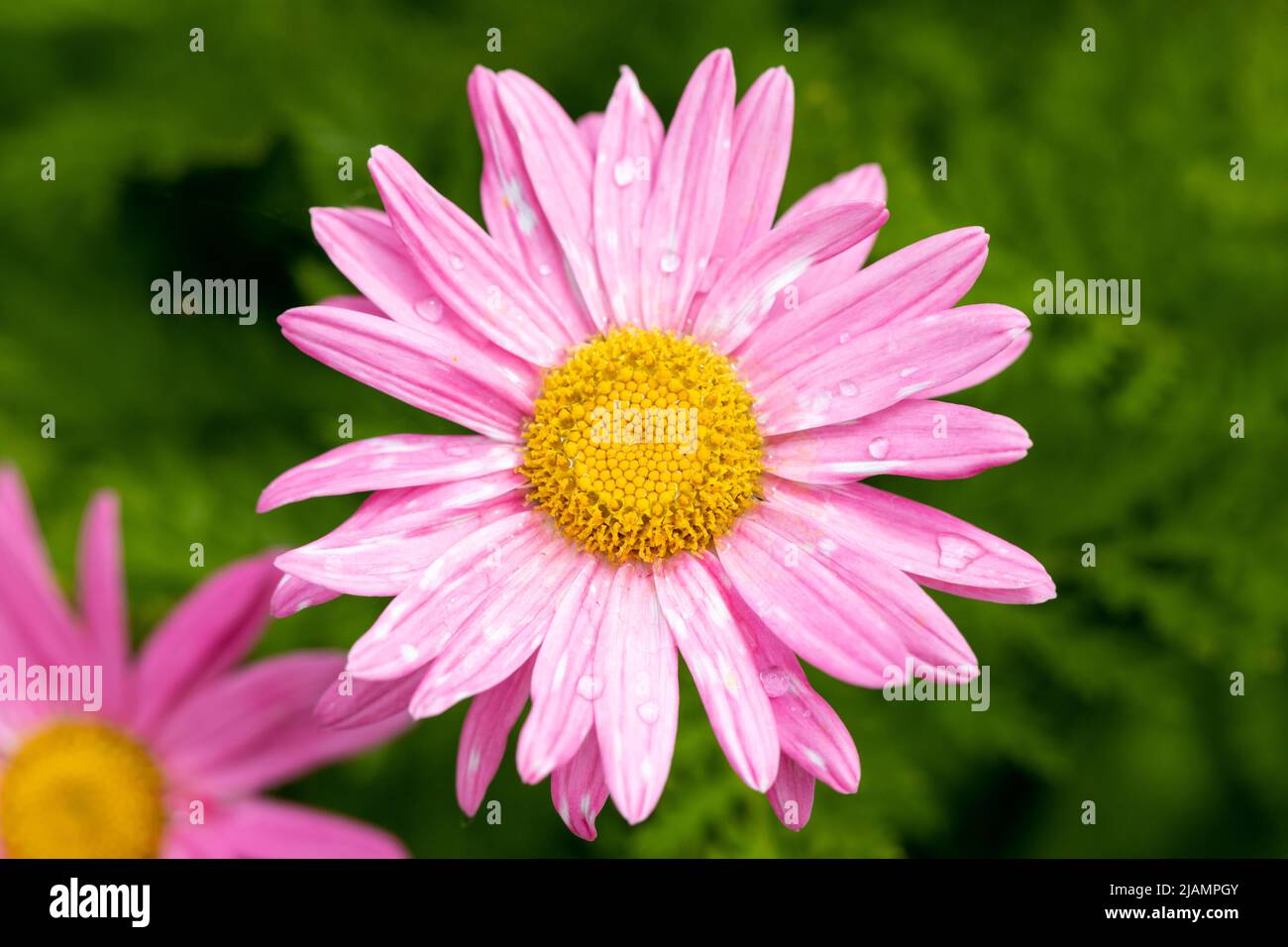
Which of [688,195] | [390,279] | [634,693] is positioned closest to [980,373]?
[688,195]

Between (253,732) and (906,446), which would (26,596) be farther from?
(906,446)

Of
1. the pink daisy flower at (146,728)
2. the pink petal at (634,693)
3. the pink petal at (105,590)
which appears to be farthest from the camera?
the pink daisy flower at (146,728)

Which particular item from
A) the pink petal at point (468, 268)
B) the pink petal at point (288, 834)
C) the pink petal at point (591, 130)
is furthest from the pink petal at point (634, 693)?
the pink petal at point (288, 834)

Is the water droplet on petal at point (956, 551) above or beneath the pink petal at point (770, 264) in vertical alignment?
beneath

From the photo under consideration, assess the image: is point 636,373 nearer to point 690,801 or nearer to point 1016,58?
point 690,801

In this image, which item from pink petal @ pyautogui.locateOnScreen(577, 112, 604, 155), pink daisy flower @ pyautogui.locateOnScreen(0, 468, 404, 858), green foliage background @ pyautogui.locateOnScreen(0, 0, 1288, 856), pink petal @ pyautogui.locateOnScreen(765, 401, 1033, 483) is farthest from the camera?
green foliage background @ pyautogui.locateOnScreen(0, 0, 1288, 856)

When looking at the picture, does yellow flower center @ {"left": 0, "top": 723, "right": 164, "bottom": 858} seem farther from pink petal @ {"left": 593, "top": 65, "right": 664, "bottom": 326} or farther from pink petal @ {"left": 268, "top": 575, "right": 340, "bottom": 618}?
pink petal @ {"left": 593, "top": 65, "right": 664, "bottom": 326}

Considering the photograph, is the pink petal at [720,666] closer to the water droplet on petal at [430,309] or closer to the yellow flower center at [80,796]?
the water droplet on petal at [430,309]

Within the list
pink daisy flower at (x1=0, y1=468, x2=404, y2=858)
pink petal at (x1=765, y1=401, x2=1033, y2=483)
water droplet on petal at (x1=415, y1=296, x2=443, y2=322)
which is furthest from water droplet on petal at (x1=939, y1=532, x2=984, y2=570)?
pink daisy flower at (x1=0, y1=468, x2=404, y2=858)
